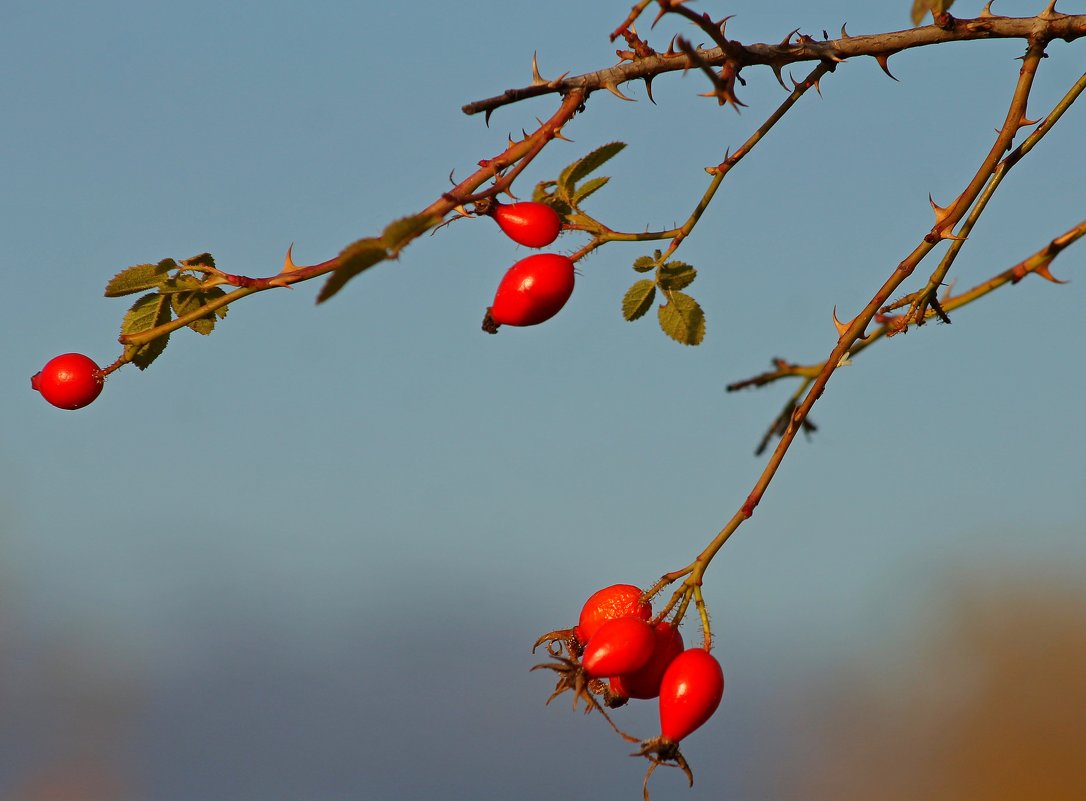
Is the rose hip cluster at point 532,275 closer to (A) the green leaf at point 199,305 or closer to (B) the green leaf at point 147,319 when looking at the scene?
(A) the green leaf at point 199,305

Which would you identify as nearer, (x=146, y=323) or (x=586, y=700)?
(x=586, y=700)

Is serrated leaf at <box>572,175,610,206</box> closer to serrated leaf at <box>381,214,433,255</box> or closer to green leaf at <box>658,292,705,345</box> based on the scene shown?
green leaf at <box>658,292,705,345</box>

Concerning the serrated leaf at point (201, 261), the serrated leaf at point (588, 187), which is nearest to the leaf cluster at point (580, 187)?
the serrated leaf at point (588, 187)

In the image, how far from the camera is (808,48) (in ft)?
7.06

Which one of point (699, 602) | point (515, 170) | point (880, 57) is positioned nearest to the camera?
point (515, 170)

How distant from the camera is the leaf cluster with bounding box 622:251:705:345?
2520mm

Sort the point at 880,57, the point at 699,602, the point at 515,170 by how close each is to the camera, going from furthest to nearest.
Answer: the point at 880,57
the point at 699,602
the point at 515,170

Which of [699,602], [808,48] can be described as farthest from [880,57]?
[699,602]

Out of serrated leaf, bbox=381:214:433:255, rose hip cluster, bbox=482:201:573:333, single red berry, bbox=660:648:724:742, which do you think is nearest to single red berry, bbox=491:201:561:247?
rose hip cluster, bbox=482:201:573:333

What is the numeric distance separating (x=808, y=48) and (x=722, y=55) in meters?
0.20

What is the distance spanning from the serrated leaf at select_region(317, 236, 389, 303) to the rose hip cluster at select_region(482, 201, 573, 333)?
1.40 feet

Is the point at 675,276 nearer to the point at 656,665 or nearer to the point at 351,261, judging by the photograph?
the point at 656,665

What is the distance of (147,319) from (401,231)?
83 cm

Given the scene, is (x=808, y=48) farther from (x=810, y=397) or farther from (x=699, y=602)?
(x=699, y=602)
